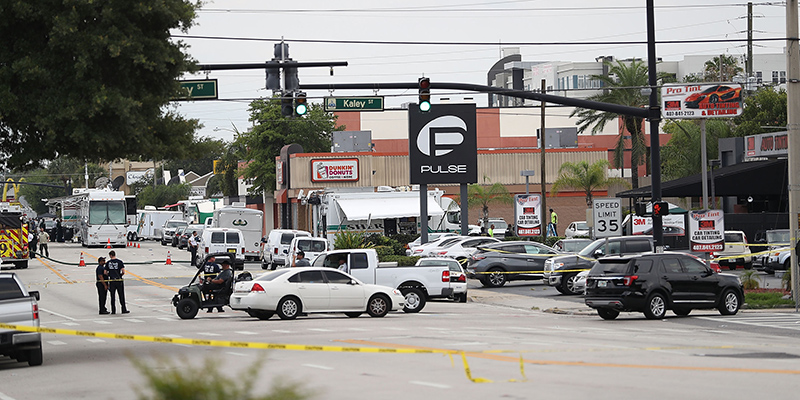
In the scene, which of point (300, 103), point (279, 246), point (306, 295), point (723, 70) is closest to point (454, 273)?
point (306, 295)

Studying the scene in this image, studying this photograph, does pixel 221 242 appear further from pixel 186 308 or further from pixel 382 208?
pixel 186 308

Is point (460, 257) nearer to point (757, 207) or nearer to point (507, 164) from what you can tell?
point (757, 207)

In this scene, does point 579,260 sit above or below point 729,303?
above

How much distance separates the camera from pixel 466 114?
4153 cm

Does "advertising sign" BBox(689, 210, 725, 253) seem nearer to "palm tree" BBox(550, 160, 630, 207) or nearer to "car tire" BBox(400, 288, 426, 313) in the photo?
"car tire" BBox(400, 288, 426, 313)

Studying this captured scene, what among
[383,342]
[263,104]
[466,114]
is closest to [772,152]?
[466,114]

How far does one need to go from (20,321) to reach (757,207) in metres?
46.3

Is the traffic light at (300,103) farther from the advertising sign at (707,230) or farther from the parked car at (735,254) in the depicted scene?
the parked car at (735,254)

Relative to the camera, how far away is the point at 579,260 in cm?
3241

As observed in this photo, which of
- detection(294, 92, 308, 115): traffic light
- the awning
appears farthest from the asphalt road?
the awning

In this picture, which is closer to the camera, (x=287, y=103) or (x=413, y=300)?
(x=287, y=103)

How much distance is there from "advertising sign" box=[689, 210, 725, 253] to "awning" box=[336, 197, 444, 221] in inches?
902

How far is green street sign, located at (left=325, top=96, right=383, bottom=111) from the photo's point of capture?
29.1 meters

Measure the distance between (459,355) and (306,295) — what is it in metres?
8.79
